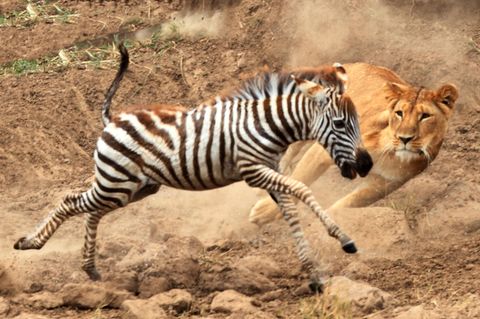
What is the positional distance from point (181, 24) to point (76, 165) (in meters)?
3.43

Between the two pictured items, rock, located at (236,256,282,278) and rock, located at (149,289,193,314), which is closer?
rock, located at (149,289,193,314)

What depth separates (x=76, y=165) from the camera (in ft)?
44.7

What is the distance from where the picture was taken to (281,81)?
32.1 ft

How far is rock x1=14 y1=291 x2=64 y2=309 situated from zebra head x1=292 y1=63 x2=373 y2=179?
7.78 ft

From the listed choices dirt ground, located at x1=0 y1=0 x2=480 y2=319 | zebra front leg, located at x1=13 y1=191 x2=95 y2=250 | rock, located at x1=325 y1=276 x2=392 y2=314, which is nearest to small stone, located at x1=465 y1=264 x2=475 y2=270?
dirt ground, located at x1=0 y1=0 x2=480 y2=319

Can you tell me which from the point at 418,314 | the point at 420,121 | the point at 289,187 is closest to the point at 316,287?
the point at 289,187

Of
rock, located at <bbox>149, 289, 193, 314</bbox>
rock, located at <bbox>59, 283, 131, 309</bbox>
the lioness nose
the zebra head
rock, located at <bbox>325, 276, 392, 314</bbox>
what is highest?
the zebra head

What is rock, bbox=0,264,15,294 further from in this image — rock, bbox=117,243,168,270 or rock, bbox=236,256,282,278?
rock, bbox=236,256,282,278

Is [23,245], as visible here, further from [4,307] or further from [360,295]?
[360,295]

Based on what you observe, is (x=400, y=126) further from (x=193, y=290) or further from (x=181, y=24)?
(x=181, y=24)

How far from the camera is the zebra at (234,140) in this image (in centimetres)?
955

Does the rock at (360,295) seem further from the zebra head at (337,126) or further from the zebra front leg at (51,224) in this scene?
the zebra front leg at (51,224)

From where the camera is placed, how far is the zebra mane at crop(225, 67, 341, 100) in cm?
974

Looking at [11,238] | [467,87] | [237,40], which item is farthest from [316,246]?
[237,40]
